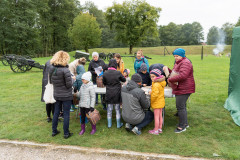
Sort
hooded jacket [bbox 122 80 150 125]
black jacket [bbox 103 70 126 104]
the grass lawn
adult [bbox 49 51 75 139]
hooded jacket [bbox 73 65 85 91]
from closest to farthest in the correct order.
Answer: the grass lawn → adult [bbox 49 51 75 139] → hooded jacket [bbox 122 80 150 125] → black jacket [bbox 103 70 126 104] → hooded jacket [bbox 73 65 85 91]

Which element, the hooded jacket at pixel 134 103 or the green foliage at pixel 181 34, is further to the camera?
the green foliage at pixel 181 34

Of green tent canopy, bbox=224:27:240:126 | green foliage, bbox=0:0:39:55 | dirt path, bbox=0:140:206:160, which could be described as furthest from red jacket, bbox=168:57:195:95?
green foliage, bbox=0:0:39:55

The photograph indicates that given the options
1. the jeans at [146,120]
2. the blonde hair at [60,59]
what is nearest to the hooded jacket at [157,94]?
the jeans at [146,120]

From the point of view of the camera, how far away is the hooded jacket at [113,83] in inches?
158

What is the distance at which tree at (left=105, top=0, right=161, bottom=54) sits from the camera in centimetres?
3607

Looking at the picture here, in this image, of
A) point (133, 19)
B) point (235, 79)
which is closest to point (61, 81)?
point (235, 79)

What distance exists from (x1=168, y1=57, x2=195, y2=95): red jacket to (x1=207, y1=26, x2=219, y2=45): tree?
81.0 metres

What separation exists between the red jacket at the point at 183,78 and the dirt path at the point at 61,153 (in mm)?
1362

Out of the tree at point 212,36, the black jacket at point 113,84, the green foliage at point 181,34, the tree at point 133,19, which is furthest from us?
the tree at point 212,36

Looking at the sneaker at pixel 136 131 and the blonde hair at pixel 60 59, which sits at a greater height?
the blonde hair at pixel 60 59

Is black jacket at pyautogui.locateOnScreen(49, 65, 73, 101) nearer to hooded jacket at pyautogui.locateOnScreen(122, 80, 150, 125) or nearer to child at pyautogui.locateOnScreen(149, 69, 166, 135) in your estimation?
hooded jacket at pyautogui.locateOnScreen(122, 80, 150, 125)

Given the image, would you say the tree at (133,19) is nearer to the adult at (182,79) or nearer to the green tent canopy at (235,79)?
the green tent canopy at (235,79)

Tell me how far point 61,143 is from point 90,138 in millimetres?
586

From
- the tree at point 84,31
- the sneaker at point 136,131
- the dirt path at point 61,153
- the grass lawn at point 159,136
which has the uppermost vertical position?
the tree at point 84,31
